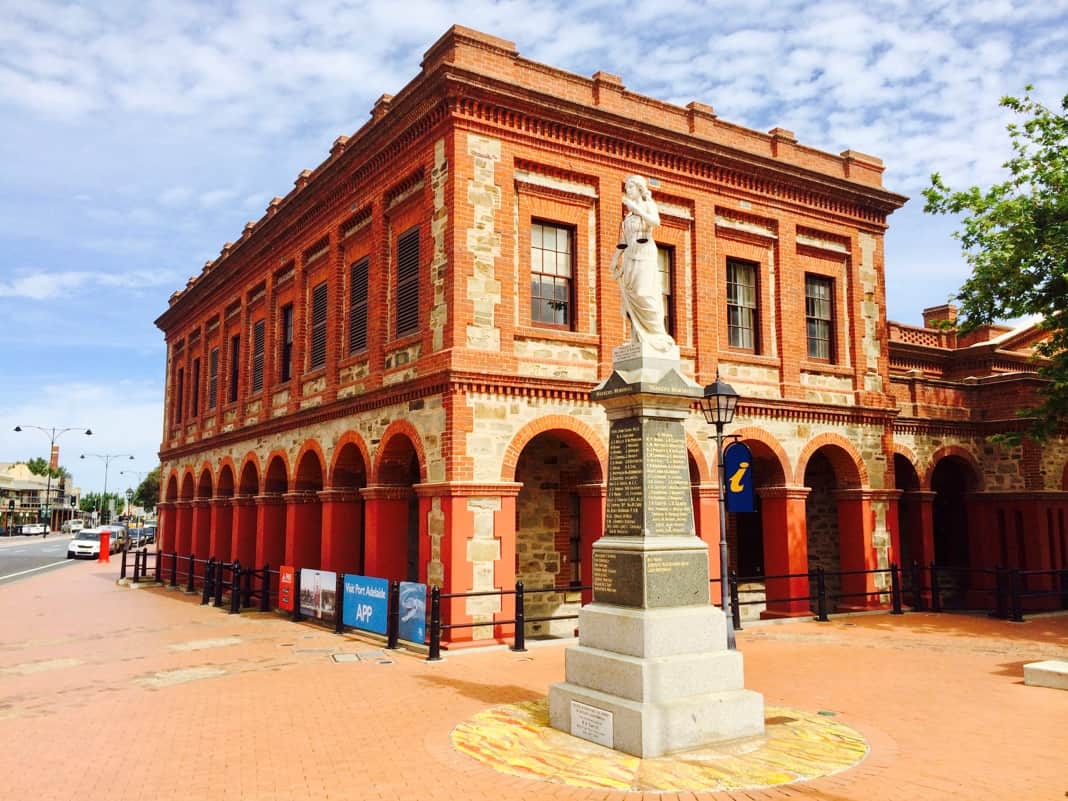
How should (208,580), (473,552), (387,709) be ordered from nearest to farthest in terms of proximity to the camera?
1. (387,709)
2. (473,552)
3. (208,580)

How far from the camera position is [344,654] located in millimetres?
13141

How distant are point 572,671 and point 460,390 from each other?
6.58 metres

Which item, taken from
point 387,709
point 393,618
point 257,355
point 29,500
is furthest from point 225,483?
point 29,500

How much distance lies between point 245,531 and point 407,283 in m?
11.4

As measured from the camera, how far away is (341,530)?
1797 cm

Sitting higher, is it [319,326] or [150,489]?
[319,326]

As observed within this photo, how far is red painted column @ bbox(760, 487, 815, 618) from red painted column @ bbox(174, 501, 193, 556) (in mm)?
20735

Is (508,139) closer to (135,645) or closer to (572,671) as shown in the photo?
(572,671)

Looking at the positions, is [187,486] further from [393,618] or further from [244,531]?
[393,618]

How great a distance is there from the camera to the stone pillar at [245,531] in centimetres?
2358

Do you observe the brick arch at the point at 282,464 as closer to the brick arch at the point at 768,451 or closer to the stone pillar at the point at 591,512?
the stone pillar at the point at 591,512

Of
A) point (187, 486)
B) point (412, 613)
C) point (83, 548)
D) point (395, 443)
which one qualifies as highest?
point (395, 443)

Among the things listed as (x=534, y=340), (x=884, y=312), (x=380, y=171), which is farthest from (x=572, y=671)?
(x=884, y=312)

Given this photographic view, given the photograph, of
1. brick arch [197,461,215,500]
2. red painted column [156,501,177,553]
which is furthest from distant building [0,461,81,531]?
brick arch [197,461,215,500]
